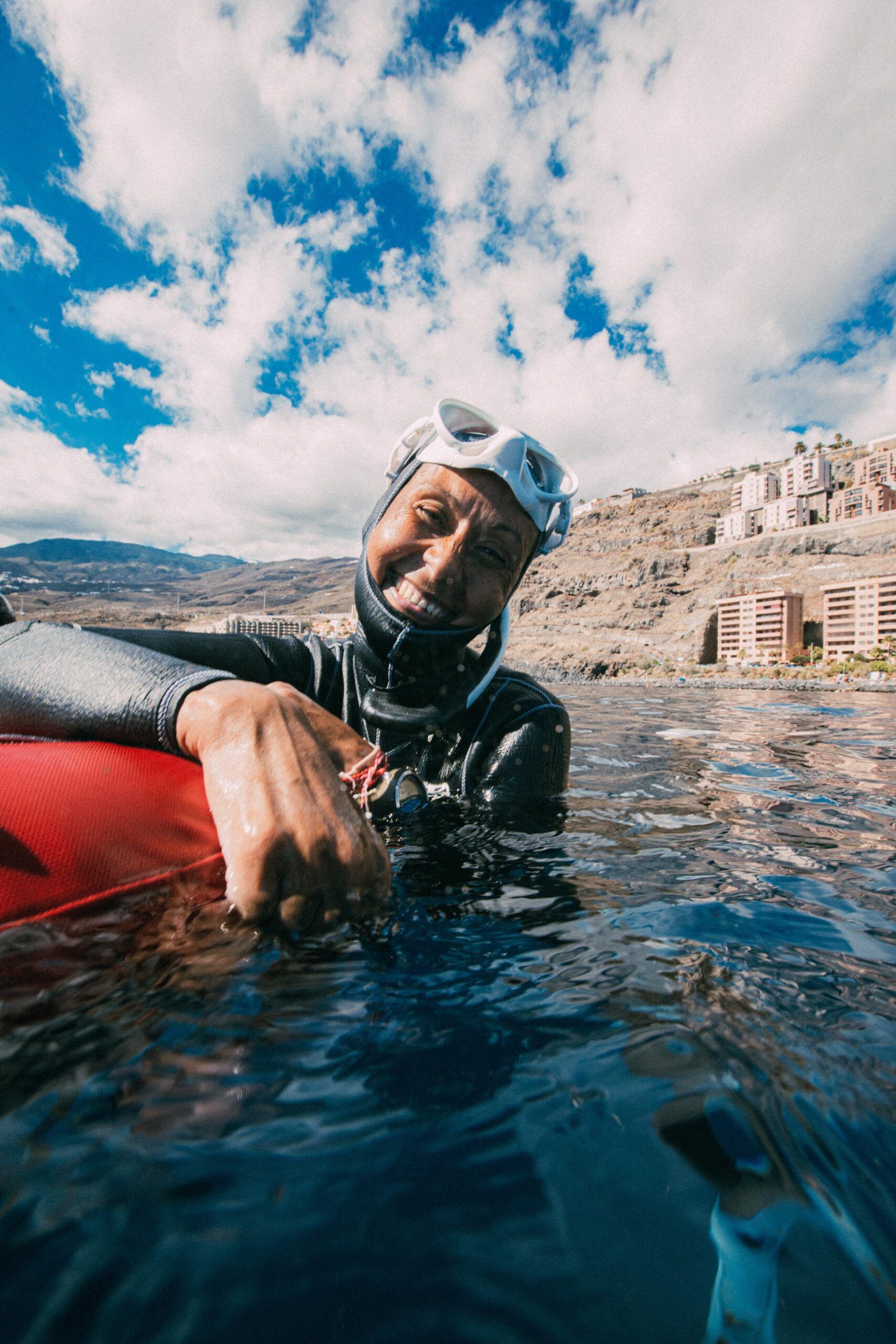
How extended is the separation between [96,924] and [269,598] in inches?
7747

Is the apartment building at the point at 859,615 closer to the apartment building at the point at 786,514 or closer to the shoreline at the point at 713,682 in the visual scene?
the shoreline at the point at 713,682

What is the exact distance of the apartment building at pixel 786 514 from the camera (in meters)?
87.3

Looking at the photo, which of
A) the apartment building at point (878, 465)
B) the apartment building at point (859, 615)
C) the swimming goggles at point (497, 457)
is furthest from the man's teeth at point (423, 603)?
the apartment building at point (878, 465)

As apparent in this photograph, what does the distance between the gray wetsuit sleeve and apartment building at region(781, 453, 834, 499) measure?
11345 cm

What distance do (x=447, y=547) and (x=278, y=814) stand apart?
164 cm

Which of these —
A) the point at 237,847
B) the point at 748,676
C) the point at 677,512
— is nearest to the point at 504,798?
the point at 237,847

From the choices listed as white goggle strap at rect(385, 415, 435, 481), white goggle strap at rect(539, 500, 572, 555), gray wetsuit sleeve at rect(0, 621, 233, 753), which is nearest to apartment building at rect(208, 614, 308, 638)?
white goggle strap at rect(385, 415, 435, 481)

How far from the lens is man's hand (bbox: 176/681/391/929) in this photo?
1.19 meters

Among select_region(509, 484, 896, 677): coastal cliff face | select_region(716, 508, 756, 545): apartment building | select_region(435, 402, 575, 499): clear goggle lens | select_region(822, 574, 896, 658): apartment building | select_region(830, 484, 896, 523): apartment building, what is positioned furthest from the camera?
select_region(716, 508, 756, 545): apartment building

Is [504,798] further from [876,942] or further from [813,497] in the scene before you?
[813,497]

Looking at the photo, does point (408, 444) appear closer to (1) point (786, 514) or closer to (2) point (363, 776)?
(2) point (363, 776)

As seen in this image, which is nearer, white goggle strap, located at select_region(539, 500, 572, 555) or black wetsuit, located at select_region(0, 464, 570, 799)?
black wetsuit, located at select_region(0, 464, 570, 799)

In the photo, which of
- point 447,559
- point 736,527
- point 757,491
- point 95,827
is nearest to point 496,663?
point 447,559

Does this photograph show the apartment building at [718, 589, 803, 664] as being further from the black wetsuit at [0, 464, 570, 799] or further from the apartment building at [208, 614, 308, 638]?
the black wetsuit at [0, 464, 570, 799]
